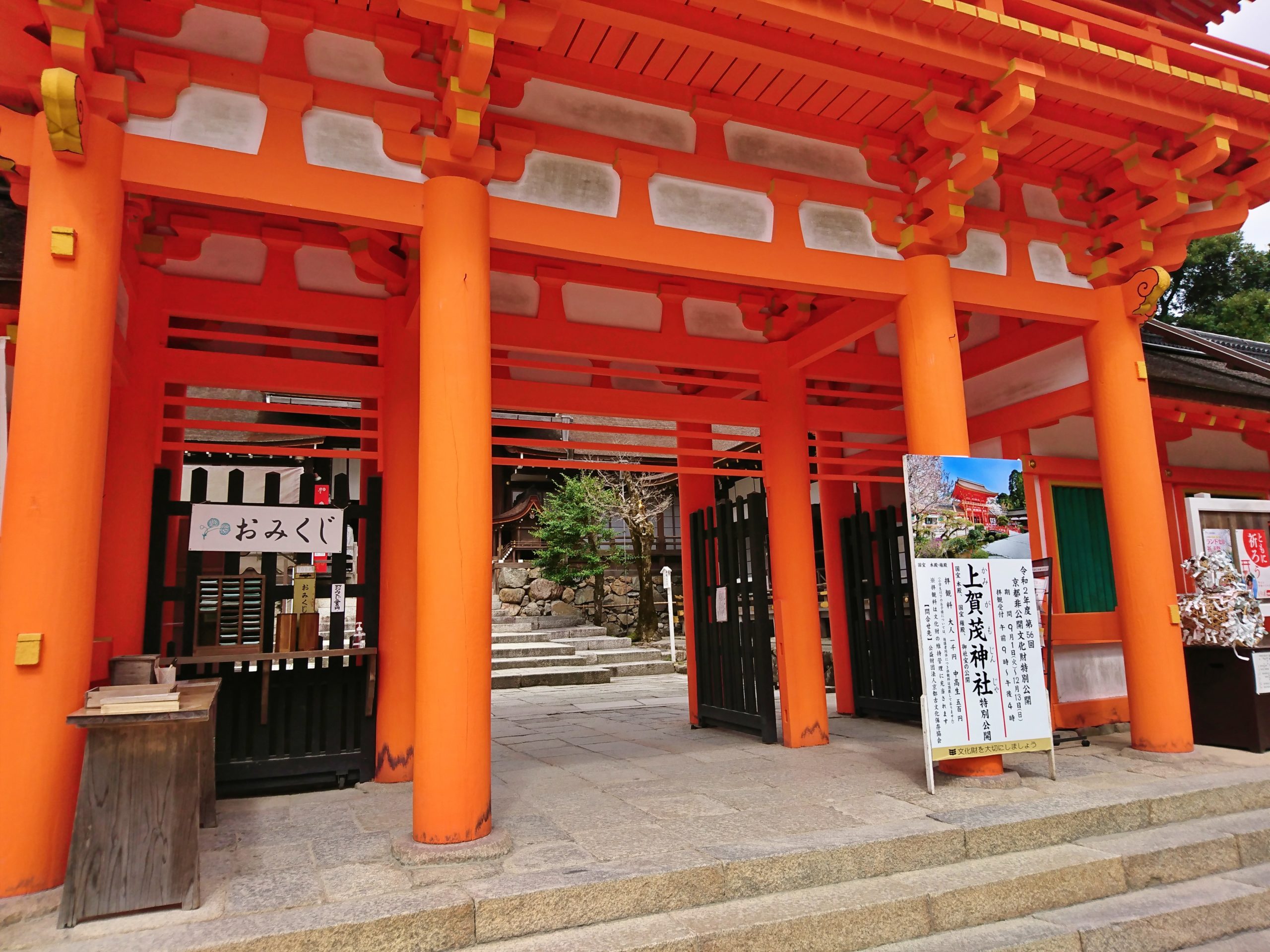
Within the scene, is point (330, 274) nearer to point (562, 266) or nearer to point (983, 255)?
point (562, 266)

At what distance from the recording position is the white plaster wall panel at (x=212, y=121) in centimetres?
388

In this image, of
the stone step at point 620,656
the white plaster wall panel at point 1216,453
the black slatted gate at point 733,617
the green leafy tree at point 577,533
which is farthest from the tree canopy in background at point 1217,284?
the black slatted gate at point 733,617

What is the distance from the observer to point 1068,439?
730 cm

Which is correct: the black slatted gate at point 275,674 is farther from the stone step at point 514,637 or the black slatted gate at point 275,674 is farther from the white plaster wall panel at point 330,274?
the stone step at point 514,637

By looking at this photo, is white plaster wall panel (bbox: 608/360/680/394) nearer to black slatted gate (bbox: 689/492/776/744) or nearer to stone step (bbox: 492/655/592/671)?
black slatted gate (bbox: 689/492/776/744)

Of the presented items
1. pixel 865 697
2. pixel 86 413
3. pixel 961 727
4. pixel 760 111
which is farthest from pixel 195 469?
pixel 865 697

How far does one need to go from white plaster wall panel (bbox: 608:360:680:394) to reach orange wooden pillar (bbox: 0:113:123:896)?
4243 mm

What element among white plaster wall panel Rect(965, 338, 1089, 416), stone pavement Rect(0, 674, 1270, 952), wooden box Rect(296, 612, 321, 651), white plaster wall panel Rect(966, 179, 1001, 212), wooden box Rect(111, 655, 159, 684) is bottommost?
stone pavement Rect(0, 674, 1270, 952)

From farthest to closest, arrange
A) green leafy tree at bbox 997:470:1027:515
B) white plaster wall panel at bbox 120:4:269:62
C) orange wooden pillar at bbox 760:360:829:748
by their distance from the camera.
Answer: orange wooden pillar at bbox 760:360:829:748, green leafy tree at bbox 997:470:1027:515, white plaster wall panel at bbox 120:4:269:62

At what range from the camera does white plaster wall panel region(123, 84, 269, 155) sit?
12.7 feet

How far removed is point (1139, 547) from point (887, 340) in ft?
9.14

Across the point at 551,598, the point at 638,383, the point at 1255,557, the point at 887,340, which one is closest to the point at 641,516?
the point at 551,598

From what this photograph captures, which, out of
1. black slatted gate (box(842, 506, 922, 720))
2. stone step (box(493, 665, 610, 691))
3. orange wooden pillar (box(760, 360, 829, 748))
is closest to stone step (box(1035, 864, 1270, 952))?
orange wooden pillar (box(760, 360, 829, 748))

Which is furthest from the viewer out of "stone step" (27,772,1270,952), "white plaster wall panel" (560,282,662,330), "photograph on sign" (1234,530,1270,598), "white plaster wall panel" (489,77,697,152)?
"photograph on sign" (1234,530,1270,598)
